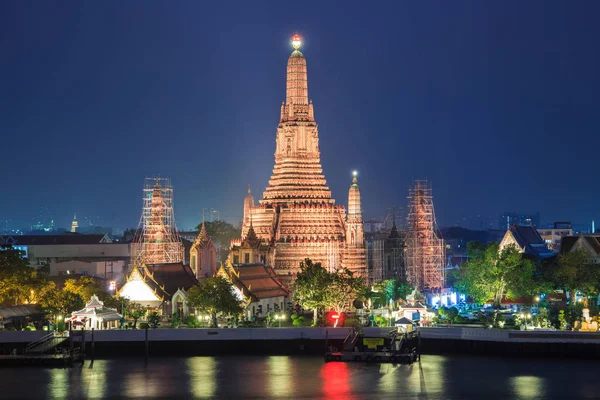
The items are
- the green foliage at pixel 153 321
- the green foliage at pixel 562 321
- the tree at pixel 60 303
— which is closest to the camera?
the green foliage at pixel 562 321

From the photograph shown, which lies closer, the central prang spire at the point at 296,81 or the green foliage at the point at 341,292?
the green foliage at the point at 341,292

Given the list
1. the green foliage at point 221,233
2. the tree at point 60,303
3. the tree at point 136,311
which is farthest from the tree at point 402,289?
the green foliage at point 221,233

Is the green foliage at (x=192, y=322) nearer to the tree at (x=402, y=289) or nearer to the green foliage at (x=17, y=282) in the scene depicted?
the green foliage at (x=17, y=282)

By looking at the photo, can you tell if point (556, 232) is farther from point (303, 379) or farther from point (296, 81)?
point (303, 379)

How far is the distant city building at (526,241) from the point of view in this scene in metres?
120

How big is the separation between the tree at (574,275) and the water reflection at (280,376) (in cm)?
2851

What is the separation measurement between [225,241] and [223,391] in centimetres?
11751

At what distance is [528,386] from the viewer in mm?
69188

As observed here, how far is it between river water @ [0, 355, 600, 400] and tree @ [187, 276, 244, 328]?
8.68m

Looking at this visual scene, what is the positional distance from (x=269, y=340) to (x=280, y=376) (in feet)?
32.5

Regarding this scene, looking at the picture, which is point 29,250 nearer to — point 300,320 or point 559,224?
point 300,320

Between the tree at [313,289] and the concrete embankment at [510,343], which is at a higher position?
the tree at [313,289]

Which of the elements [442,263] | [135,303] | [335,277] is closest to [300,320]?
[335,277]

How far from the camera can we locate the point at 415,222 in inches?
4535
